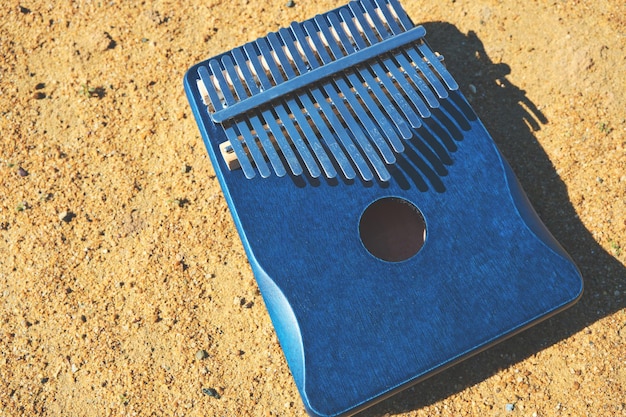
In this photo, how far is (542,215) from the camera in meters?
3.85

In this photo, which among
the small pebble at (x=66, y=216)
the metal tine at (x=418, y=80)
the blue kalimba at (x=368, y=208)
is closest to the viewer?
the blue kalimba at (x=368, y=208)

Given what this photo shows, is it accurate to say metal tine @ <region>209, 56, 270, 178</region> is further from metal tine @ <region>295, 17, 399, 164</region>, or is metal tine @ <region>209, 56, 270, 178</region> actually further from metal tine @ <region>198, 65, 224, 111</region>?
metal tine @ <region>295, 17, 399, 164</region>

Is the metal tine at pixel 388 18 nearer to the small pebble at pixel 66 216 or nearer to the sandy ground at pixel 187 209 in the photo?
the sandy ground at pixel 187 209

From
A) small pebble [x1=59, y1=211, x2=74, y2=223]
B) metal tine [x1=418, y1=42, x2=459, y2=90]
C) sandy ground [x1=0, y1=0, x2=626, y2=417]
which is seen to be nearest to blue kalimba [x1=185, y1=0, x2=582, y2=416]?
metal tine [x1=418, y1=42, x2=459, y2=90]

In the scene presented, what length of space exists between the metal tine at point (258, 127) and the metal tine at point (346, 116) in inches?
12.8

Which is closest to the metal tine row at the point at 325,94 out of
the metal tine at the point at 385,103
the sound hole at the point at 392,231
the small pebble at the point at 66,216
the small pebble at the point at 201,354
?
the metal tine at the point at 385,103

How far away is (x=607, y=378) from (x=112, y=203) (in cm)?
298

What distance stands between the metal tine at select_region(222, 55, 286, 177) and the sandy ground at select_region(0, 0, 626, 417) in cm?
69

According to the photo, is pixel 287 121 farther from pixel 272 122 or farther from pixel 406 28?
pixel 406 28

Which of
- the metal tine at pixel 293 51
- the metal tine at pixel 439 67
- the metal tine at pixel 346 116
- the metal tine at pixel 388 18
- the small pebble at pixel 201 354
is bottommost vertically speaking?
the small pebble at pixel 201 354

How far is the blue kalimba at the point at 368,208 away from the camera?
3.19 meters

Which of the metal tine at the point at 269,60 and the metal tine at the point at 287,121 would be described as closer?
the metal tine at the point at 287,121

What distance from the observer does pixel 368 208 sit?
11.4 ft

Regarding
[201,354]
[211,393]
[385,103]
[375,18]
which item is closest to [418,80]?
[385,103]
